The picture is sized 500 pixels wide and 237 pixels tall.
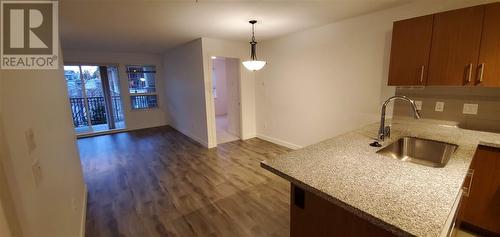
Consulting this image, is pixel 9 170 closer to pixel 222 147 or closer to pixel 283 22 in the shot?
pixel 283 22

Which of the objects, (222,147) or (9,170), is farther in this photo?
(222,147)

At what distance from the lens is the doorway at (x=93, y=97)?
596 cm

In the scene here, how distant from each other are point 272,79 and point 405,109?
2.58m

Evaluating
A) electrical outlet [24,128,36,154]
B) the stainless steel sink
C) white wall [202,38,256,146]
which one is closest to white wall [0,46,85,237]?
electrical outlet [24,128,36,154]

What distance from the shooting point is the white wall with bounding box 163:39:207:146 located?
4.64 m

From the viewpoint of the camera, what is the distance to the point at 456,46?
1.99 meters

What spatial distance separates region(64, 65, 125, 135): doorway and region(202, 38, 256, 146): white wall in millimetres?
3670

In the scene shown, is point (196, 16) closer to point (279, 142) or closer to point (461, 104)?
point (279, 142)

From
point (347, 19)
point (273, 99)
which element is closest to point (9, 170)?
point (347, 19)

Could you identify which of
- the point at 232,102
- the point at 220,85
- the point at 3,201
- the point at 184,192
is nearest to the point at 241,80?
the point at 232,102

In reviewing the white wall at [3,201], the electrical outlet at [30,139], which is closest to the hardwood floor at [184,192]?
the electrical outlet at [30,139]

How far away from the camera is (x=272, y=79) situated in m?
4.66

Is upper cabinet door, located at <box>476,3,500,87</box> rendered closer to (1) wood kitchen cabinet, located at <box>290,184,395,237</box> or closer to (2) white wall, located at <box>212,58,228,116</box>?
(1) wood kitchen cabinet, located at <box>290,184,395,237</box>

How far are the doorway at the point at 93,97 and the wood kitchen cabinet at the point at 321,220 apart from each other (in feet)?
22.1
